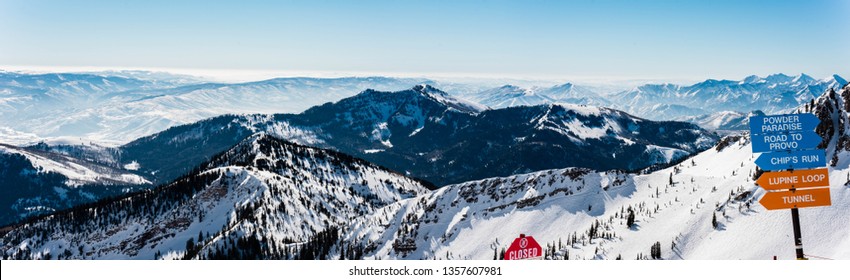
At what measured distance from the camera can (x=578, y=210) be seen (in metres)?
123

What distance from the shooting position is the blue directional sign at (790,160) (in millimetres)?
24031

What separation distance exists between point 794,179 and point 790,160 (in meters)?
→ 1.14

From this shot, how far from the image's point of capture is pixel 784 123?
2377 cm

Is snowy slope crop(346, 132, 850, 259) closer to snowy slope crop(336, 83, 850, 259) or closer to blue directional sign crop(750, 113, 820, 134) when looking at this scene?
snowy slope crop(336, 83, 850, 259)

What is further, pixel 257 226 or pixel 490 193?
pixel 257 226

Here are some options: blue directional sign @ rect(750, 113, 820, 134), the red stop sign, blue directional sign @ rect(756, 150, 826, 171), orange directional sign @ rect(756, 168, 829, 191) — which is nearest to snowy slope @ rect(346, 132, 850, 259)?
orange directional sign @ rect(756, 168, 829, 191)

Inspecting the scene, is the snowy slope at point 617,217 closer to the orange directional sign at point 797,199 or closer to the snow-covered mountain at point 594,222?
the snow-covered mountain at point 594,222

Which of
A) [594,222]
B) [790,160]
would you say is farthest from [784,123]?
[594,222]

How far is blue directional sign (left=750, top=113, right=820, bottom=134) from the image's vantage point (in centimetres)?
2372

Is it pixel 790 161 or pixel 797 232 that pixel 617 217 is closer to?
pixel 797 232

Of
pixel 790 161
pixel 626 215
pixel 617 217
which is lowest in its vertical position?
pixel 617 217
